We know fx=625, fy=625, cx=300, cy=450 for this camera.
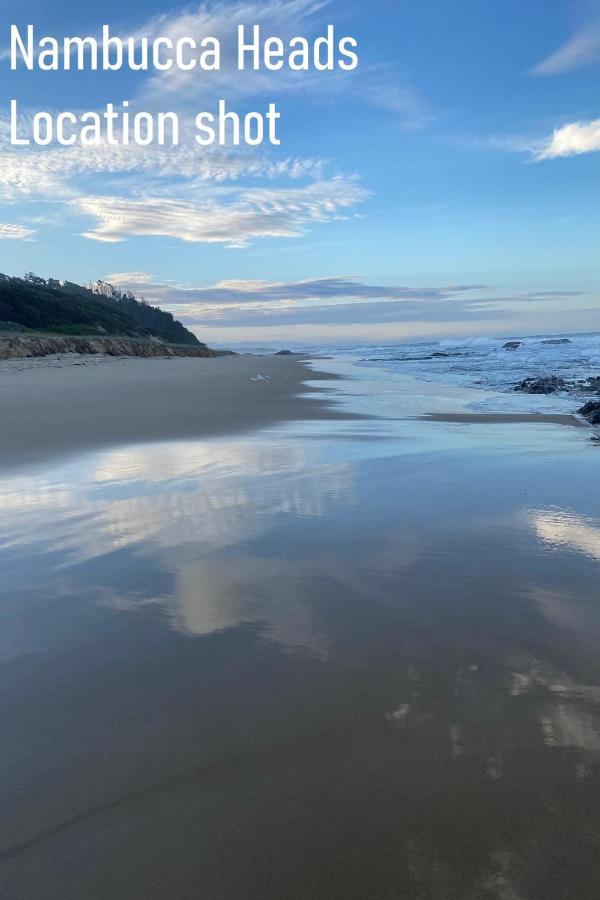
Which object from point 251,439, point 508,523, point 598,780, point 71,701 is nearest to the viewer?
point 598,780

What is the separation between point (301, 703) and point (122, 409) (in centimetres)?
939

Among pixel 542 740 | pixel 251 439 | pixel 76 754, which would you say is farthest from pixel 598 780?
pixel 251 439

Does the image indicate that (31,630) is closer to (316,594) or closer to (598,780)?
(316,594)

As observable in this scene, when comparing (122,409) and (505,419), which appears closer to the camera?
(505,419)

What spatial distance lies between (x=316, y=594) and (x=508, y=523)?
1.61 meters

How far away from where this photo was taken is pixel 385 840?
1.45m

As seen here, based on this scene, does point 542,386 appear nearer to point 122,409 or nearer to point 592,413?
point 592,413

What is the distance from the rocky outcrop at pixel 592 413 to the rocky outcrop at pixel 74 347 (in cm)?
2005

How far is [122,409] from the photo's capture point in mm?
10727

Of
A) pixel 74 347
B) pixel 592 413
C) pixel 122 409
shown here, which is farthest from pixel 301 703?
pixel 74 347

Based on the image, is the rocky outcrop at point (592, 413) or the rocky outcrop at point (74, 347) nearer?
the rocky outcrop at point (592, 413)

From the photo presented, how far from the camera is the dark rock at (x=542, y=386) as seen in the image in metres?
14.5

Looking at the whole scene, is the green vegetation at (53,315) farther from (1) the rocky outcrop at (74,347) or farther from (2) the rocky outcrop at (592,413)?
(2) the rocky outcrop at (592,413)

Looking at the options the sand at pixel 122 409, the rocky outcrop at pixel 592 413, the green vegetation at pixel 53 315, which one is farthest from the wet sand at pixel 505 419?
the green vegetation at pixel 53 315
